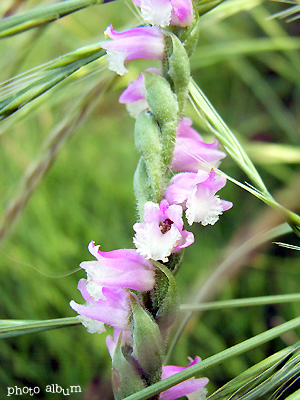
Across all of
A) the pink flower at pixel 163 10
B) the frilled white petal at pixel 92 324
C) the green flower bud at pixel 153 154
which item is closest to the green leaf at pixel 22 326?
the frilled white petal at pixel 92 324

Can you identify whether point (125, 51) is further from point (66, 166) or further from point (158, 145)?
point (66, 166)

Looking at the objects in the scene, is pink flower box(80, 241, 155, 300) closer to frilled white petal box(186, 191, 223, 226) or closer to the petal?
frilled white petal box(186, 191, 223, 226)

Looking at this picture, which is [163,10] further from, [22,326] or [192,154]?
[22,326]

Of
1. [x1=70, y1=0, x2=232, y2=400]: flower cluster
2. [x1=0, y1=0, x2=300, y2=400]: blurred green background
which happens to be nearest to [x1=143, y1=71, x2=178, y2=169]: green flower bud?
Answer: [x1=70, y1=0, x2=232, y2=400]: flower cluster

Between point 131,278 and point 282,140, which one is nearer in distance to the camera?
point 131,278

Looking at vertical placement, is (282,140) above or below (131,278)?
above

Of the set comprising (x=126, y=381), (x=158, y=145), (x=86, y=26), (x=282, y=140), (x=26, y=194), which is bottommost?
(x=126, y=381)

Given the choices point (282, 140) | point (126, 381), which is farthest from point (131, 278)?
point (282, 140)
